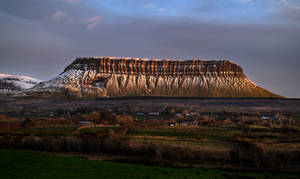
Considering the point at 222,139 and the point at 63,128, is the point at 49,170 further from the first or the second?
→ the point at 63,128

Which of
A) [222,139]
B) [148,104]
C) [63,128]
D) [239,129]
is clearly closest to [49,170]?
[222,139]

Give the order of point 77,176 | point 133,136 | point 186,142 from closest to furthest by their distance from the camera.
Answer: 1. point 77,176
2. point 186,142
3. point 133,136

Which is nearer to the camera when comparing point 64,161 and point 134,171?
point 134,171

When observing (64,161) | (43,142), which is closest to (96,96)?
(43,142)

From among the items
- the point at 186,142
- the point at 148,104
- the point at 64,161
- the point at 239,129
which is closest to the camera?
the point at 64,161

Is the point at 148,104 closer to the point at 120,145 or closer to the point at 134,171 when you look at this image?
the point at 120,145

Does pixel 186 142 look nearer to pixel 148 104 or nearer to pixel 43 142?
pixel 43 142

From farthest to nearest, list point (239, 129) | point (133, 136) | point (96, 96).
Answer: point (96, 96) < point (239, 129) < point (133, 136)

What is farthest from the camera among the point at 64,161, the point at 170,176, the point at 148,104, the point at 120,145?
the point at 148,104

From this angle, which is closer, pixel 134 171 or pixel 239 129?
pixel 134 171
